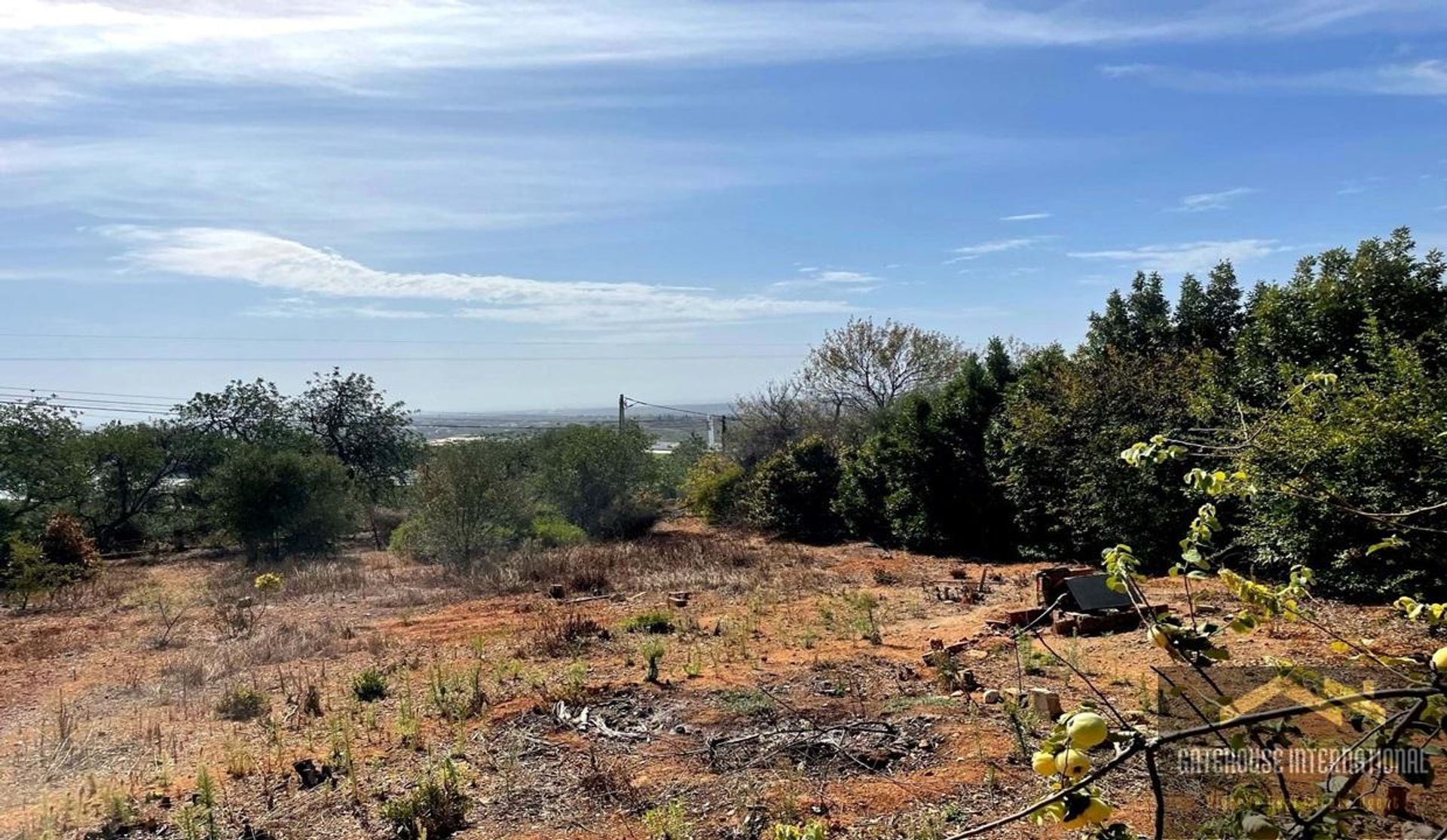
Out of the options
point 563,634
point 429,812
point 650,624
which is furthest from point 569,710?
point 650,624

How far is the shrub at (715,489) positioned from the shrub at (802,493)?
5.01 feet

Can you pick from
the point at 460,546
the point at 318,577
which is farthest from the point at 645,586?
the point at 318,577

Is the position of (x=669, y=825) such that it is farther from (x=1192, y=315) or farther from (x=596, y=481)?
(x=596, y=481)

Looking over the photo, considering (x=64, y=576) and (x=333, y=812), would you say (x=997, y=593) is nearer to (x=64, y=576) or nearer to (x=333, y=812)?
(x=333, y=812)

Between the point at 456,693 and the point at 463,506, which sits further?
the point at 463,506

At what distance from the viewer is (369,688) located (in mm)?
7469

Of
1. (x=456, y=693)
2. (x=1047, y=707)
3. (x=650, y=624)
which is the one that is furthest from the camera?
(x=650, y=624)

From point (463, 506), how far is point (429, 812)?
38.6 feet

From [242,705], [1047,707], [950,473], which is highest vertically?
[950,473]

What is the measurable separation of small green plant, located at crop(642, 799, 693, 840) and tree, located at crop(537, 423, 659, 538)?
50.4 feet

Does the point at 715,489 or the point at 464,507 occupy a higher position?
the point at 464,507

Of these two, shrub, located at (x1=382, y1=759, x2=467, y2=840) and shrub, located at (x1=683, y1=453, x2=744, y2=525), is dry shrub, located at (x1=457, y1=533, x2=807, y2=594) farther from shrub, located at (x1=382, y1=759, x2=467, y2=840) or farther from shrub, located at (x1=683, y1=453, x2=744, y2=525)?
shrub, located at (x1=382, y1=759, x2=467, y2=840)

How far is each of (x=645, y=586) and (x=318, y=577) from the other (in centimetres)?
604

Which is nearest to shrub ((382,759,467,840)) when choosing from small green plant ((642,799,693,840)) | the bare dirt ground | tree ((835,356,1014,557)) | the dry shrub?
the bare dirt ground
